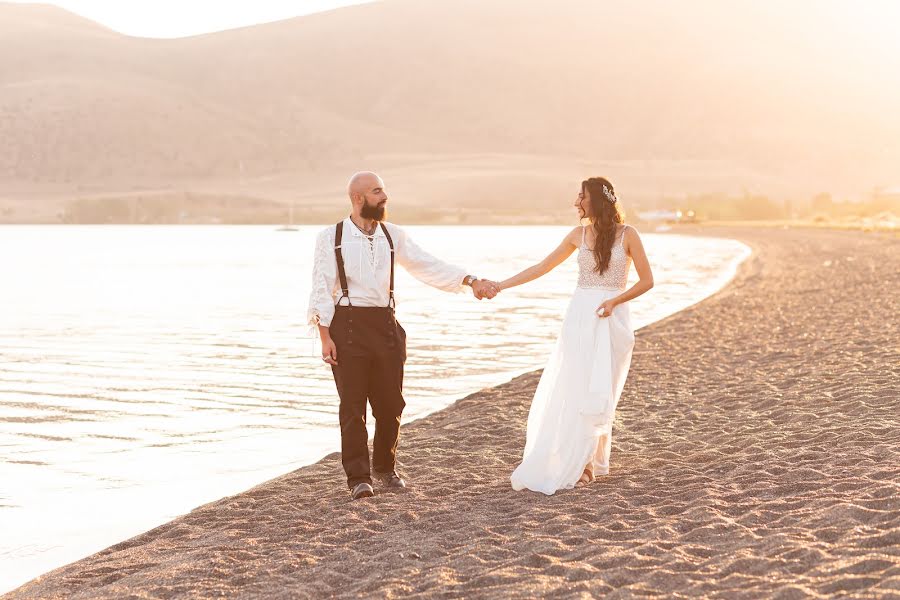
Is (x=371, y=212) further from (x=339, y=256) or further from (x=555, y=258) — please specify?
(x=555, y=258)

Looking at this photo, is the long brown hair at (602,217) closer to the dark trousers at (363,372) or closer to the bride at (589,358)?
the bride at (589,358)

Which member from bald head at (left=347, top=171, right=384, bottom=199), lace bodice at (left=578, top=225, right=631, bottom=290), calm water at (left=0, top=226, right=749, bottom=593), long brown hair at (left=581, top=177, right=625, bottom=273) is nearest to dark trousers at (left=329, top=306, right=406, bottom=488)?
bald head at (left=347, top=171, right=384, bottom=199)

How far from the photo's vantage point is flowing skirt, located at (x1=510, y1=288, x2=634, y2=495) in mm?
6844

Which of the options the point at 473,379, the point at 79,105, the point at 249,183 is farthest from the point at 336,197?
the point at 473,379

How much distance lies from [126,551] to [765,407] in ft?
17.6

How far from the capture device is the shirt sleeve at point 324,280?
6.79 m

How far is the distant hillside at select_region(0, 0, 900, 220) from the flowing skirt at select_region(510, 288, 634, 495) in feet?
449

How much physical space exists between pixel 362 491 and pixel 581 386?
1438mm

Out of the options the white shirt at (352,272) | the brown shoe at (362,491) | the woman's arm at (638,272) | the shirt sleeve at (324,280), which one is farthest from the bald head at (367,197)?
the brown shoe at (362,491)

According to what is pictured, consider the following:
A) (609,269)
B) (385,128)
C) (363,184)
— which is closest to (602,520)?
(609,269)

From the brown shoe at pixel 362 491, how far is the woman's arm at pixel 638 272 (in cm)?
171

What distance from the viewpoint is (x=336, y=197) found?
152125 mm

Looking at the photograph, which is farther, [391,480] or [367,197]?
[391,480]

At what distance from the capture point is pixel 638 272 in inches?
273
